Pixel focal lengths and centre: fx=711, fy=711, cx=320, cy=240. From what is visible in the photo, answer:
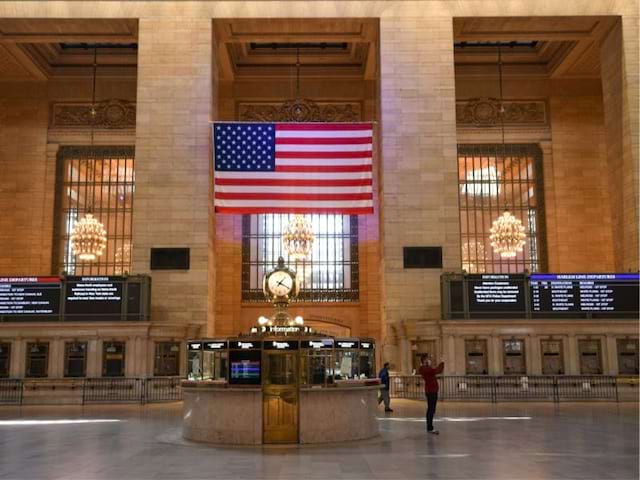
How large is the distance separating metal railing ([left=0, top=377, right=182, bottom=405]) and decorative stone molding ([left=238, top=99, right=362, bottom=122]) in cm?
1393

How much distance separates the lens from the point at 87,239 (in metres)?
27.1

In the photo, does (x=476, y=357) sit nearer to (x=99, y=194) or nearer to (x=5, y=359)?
(x=5, y=359)

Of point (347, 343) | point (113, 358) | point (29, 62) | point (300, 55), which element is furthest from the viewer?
point (300, 55)

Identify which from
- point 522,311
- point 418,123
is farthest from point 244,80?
point 522,311

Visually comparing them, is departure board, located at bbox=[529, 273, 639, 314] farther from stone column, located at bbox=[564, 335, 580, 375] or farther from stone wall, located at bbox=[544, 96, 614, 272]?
stone wall, located at bbox=[544, 96, 614, 272]

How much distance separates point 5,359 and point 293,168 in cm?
1052

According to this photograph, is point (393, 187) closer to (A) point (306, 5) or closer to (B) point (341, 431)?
(A) point (306, 5)

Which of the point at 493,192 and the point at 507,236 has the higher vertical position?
the point at 493,192

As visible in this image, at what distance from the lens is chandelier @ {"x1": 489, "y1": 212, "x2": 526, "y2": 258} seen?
2714cm

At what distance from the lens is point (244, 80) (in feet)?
103

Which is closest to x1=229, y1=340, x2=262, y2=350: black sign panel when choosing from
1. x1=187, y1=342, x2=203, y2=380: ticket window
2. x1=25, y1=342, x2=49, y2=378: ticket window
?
x1=187, y1=342, x2=203, y2=380: ticket window

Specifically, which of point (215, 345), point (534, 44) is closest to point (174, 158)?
point (215, 345)

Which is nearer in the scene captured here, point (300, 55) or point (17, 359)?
point (17, 359)

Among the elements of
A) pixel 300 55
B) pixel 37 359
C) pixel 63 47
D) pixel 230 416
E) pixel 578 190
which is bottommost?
pixel 230 416
